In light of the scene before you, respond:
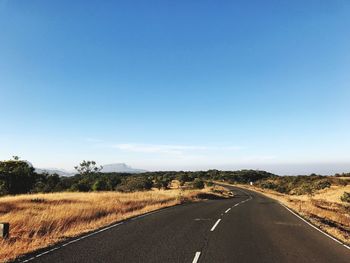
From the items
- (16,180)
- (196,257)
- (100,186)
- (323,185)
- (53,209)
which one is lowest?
(196,257)

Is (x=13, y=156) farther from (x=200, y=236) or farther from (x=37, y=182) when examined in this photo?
(x=200, y=236)

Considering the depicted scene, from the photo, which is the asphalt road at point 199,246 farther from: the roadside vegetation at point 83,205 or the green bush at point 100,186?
the green bush at point 100,186

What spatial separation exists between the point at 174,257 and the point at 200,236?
3.83 metres

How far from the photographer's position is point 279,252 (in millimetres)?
10180

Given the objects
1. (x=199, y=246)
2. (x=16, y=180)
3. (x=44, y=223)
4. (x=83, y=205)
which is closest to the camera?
(x=199, y=246)

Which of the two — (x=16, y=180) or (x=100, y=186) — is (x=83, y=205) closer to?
(x=16, y=180)

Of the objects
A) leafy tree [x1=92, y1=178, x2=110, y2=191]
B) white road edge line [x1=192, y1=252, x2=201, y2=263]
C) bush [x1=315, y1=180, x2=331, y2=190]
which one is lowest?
white road edge line [x1=192, y1=252, x2=201, y2=263]

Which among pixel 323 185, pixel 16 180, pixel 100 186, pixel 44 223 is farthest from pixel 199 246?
pixel 323 185

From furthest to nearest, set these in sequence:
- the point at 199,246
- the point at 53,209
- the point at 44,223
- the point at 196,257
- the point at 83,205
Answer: the point at 83,205 → the point at 53,209 → the point at 44,223 → the point at 199,246 → the point at 196,257

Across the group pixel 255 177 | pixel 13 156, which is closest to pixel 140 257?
pixel 13 156

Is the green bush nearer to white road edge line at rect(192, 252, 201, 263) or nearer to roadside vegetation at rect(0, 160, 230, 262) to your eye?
roadside vegetation at rect(0, 160, 230, 262)

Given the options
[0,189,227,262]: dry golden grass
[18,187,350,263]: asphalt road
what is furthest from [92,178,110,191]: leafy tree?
[18,187,350,263]: asphalt road

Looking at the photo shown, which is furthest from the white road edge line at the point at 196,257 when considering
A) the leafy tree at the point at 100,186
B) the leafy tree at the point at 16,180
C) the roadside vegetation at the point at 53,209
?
the leafy tree at the point at 100,186

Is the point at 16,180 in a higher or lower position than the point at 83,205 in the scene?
higher
